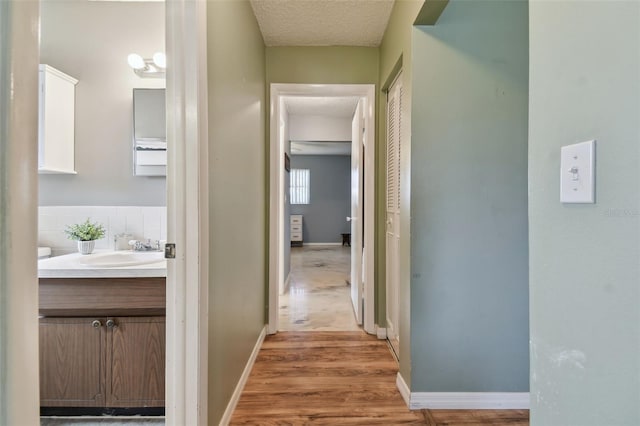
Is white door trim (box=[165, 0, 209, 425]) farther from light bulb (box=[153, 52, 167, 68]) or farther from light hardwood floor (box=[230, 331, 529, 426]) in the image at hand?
light bulb (box=[153, 52, 167, 68])

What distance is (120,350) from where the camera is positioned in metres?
1.56

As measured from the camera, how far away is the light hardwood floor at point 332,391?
1.65 meters

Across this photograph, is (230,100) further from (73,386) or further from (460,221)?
(73,386)

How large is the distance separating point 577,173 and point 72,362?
2125 mm

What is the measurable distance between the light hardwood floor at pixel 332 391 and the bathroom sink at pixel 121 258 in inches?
37.7

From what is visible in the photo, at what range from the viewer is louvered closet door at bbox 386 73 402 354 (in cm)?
229

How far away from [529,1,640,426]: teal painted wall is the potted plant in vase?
224 centimetres

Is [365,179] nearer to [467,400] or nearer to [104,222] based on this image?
[467,400]

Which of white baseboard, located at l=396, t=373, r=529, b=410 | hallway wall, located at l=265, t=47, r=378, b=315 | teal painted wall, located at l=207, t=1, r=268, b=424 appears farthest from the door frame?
white baseboard, located at l=396, t=373, r=529, b=410

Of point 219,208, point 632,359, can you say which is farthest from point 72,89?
point 632,359

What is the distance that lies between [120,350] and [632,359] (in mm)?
1880

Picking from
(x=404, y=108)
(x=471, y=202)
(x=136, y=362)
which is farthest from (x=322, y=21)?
(x=136, y=362)

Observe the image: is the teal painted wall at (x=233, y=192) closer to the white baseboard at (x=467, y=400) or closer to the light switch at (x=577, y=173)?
the white baseboard at (x=467, y=400)

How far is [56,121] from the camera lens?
1.92 metres
